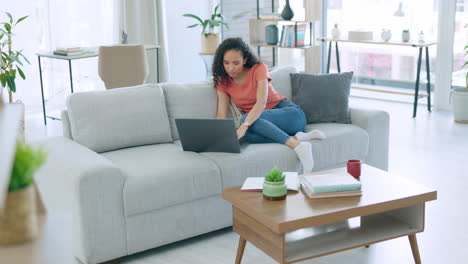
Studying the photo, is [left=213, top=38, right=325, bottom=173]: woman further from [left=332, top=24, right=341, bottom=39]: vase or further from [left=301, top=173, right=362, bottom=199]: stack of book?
[left=332, top=24, right=341, bottom=39]: vase

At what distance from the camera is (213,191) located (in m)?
3.31

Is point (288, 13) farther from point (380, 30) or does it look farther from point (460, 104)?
point (460, 104)

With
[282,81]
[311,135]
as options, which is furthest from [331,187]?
[282,81]

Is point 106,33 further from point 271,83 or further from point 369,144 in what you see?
point 369,144

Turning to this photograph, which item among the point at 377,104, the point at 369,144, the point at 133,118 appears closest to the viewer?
the point at 133,118

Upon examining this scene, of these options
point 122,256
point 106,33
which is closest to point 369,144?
point 122,256

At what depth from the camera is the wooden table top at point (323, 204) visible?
262 cm

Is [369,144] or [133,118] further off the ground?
[133,118]

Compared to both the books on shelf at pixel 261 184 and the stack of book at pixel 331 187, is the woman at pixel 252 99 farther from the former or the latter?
the stack of book at pixel 331 187

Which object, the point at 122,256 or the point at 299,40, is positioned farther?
the point at 299,40

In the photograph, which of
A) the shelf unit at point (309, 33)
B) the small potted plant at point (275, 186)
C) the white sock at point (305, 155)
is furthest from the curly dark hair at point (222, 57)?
the shelf unit at point (309, 33)

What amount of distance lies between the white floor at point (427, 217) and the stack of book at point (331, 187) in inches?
15.5

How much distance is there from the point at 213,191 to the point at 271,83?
1.14 metres

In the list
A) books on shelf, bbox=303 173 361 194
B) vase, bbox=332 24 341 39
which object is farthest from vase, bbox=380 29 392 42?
books on shelf, bbox=303 173 361 194
